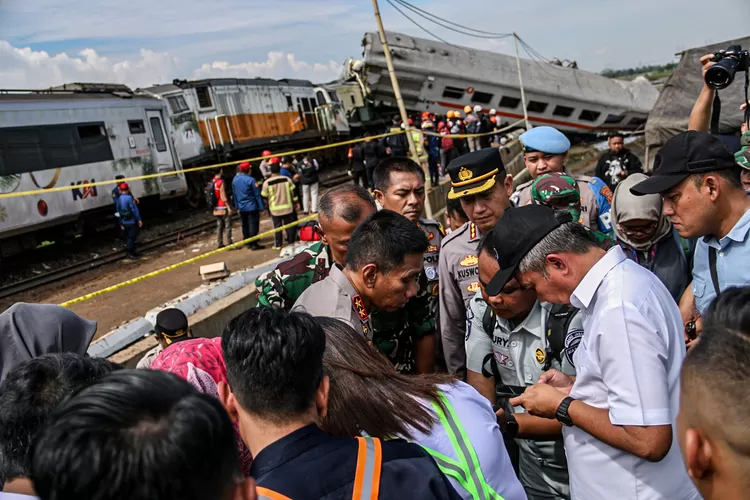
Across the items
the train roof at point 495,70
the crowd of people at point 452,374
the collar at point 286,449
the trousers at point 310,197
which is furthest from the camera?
the train roof at point 495,70

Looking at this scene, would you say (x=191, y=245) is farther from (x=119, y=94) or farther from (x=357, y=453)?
(x=357, y=453)

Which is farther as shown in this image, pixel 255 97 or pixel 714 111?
pixel 255 97

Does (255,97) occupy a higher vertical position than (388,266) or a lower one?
higher

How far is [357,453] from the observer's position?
135 cm

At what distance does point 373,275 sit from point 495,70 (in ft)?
71.6

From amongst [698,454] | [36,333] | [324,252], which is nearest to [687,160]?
[698,454]

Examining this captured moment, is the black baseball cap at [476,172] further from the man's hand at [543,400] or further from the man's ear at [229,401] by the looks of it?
the man's ear at [229,401]

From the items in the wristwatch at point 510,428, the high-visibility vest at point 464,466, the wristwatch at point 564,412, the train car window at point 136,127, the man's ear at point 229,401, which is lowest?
the wristwatch at point 510,428

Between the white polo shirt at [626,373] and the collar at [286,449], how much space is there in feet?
3.23

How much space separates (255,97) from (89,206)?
9464mm

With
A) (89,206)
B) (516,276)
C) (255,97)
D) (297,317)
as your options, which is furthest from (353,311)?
(255,97)

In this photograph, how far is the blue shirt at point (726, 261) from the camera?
2.54 metres

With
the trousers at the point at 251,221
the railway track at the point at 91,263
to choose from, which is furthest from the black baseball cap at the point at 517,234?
the railway track at the point at 91,263

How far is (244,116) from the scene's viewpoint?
20375 mm
